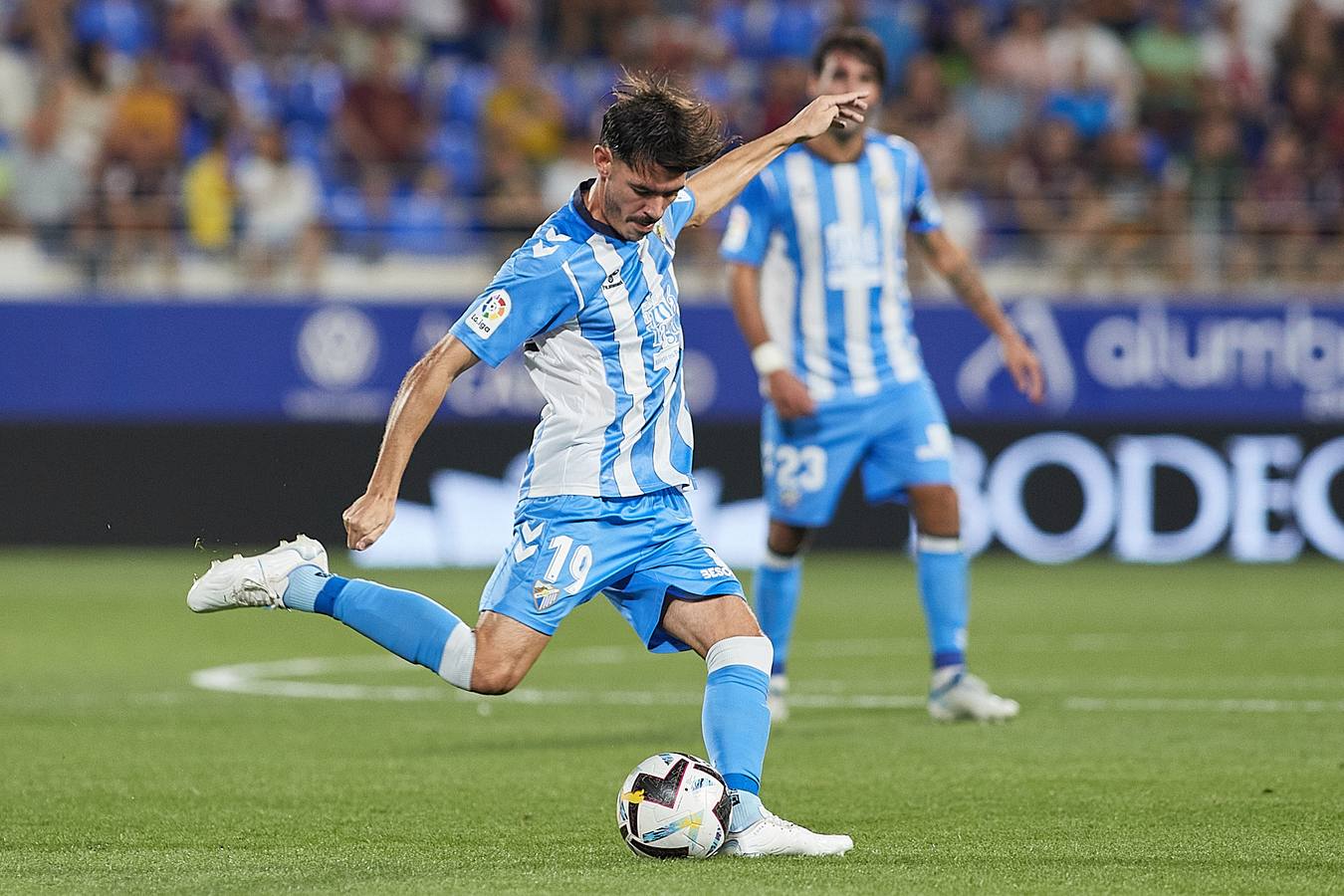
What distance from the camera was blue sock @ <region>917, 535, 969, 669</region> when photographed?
8.28 meters

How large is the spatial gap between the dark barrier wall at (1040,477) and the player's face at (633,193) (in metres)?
9.73

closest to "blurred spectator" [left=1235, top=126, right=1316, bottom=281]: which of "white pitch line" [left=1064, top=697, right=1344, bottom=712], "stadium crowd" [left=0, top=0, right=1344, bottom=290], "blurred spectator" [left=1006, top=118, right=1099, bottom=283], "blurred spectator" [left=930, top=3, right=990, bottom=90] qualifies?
"stadium crowd" [left=0, top=0, right=1344, bottom=290]

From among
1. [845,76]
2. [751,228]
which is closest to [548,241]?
[845,76]

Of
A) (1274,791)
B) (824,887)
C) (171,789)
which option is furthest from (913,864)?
(171,789)

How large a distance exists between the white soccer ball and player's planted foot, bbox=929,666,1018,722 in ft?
9.53

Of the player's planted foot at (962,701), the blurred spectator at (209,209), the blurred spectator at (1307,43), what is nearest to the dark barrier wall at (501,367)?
the blurred spectator at (209,209)

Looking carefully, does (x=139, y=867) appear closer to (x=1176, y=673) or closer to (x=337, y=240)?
(x=1176, y=673)

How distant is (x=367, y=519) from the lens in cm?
507

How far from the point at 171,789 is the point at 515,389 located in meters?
9.36

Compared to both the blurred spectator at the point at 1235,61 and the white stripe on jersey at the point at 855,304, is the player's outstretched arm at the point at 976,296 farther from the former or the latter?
the blurred spectator at the point at 1235,61

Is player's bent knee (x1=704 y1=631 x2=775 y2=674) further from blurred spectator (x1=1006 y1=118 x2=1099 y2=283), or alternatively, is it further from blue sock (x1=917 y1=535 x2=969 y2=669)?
blurred spectator (x1=1006 y1=118 x2=1099 y2=283)

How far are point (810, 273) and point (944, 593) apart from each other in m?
1.37

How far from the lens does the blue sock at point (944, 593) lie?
8.28 meters

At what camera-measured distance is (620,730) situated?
8.02 metres
